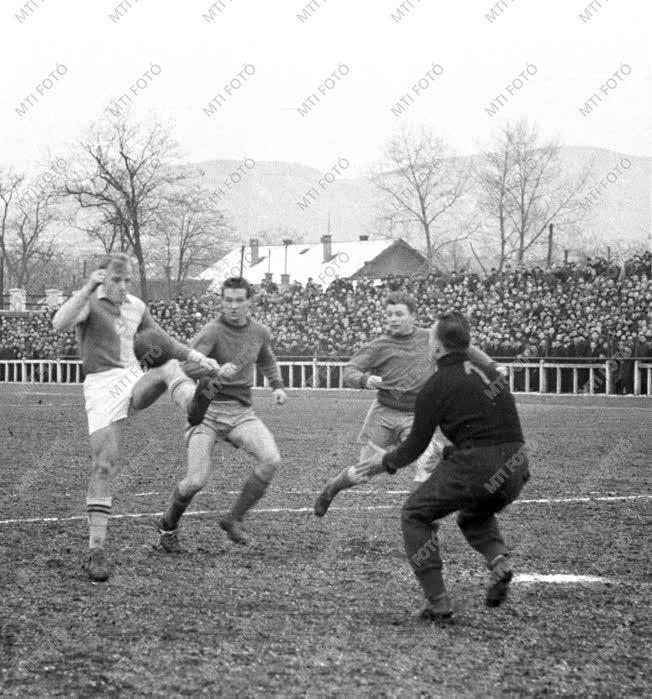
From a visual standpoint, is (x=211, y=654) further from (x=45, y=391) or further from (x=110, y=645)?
(x=45, y=391)

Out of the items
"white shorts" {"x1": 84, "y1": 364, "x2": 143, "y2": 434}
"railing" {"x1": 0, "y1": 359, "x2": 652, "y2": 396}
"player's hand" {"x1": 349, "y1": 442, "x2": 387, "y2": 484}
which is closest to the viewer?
"player's hand" {"x1": 349, "y1": 442, "x2": 387, "y2": 484}

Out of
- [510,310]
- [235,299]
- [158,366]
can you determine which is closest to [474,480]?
[158,366]

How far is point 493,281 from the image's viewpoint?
3562cm

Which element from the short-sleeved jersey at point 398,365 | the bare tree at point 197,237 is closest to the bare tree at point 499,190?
the bare tree at point 197,237

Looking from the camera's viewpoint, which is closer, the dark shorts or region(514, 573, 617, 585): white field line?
the dark shorts

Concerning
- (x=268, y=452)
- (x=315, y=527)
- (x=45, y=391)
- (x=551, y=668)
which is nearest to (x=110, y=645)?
(x=551, y=668)

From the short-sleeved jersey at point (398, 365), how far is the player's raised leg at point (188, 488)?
5.27 feet

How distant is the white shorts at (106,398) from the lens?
840 centimetres

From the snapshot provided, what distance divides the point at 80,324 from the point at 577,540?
4.06 m

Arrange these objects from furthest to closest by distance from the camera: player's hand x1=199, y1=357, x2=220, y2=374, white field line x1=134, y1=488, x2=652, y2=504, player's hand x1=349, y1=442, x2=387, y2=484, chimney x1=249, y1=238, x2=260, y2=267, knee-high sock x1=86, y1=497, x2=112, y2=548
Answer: chimney x1=249, y1=238, x2=260, y2=267, white field line x1=134, y1=488, x2=652, y2=504, player's hand x1=199, y1=357, x2=220, y2=374, knee-high sock x1=86, y1=497, x2=112, y2=548, player's hand x1=349, y1=442, x2=387, y2=484

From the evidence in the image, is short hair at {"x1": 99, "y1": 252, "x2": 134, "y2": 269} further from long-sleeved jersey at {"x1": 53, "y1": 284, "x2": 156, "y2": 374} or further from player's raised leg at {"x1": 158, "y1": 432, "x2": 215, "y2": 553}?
player's raised leg at {"x1": 158, "y1": 432, "x2": 215, "y2": 553}

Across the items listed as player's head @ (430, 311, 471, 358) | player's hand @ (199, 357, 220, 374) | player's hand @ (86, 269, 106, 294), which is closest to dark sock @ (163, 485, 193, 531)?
player's hand @ (199, 357, 220, 374)

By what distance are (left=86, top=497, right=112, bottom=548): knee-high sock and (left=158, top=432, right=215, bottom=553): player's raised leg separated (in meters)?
0.86

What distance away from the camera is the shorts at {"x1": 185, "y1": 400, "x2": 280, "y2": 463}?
9656 mm
